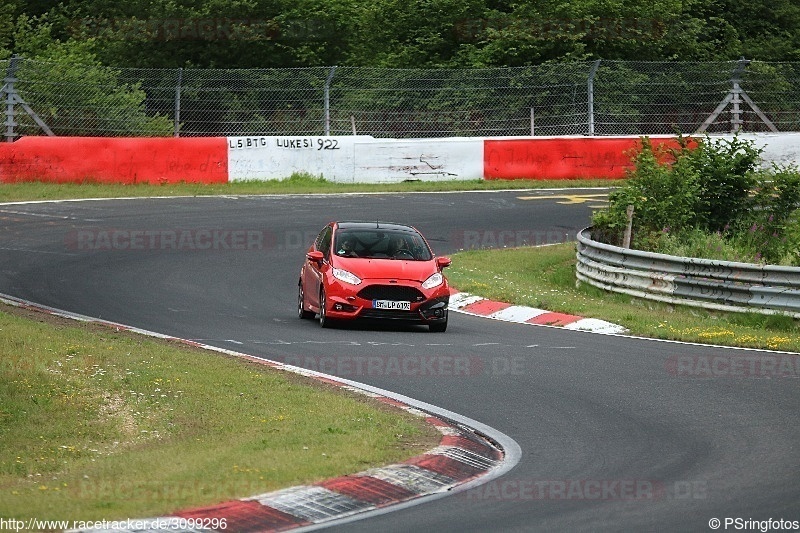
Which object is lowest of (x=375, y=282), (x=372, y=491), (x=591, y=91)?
(x=372, y=491)

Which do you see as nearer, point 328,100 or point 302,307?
point 302,307

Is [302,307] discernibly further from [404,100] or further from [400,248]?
[404,100]

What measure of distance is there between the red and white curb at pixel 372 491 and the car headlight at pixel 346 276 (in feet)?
19.0

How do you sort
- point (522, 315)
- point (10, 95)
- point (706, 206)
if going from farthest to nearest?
point (10, 95) < point (706, 206) < point (522, 315)

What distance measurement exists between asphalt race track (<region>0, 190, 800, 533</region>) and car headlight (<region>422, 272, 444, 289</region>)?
2.13 ft

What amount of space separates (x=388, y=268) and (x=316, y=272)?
1029mm

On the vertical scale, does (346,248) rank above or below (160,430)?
above

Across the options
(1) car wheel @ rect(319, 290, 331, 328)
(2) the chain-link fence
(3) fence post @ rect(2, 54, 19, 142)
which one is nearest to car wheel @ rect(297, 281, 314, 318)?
(1) car wheel @ rect(319, 290, 331, 328)

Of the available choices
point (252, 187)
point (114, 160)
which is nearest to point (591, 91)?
point (252, 187)

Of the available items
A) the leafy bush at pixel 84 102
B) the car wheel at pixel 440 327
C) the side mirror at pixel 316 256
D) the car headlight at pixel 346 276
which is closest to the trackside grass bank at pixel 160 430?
the car headlight at pixel 346 276

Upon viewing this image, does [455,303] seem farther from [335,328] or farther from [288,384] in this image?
[288,384]

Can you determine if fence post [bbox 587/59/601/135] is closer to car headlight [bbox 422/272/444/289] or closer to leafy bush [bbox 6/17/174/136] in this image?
leafy bush [bbox 6/17/174/136]

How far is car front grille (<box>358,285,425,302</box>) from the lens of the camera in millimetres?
17000

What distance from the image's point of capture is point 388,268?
17.4 meters
